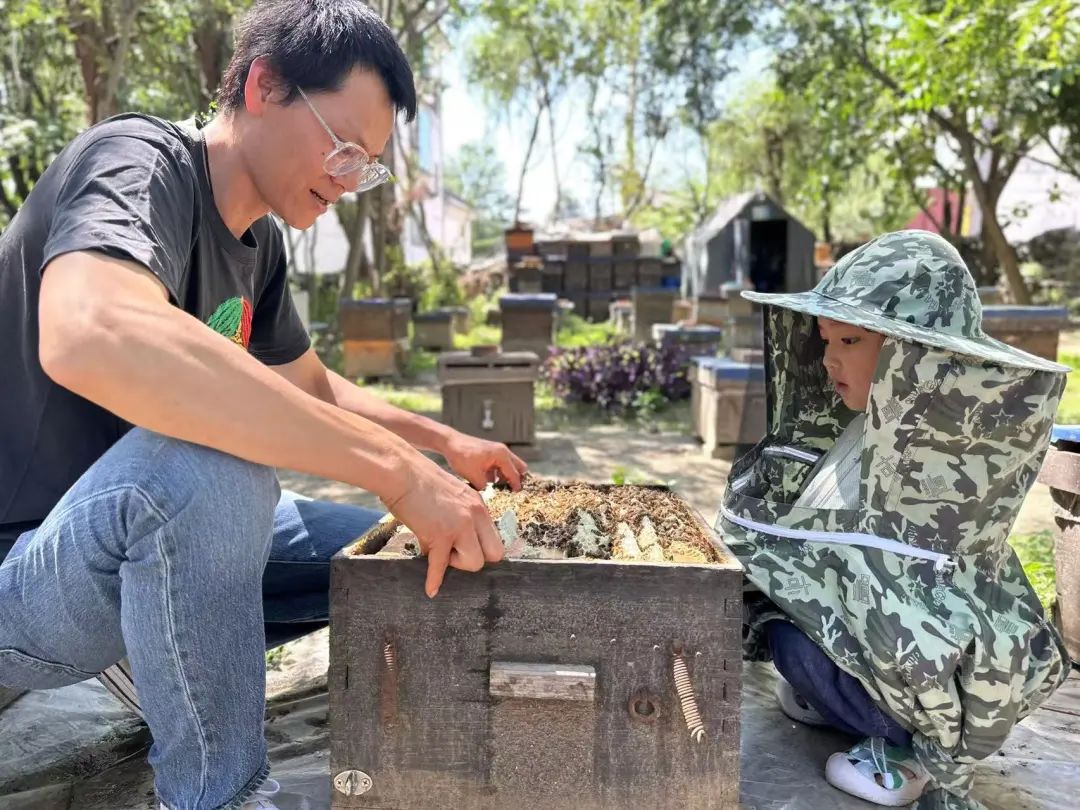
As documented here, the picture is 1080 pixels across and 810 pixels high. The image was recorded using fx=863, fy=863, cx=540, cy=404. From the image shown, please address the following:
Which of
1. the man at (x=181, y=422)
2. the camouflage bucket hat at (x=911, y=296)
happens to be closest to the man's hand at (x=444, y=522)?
the man at (x=181, y=422)

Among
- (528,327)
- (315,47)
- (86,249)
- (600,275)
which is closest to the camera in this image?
(86,249)

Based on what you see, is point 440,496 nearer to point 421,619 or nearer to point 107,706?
point 421,619

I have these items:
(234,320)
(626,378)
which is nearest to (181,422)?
(234,320)

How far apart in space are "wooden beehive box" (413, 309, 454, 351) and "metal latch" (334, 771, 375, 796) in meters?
9.00

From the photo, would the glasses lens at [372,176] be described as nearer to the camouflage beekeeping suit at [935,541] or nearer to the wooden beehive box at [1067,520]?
the camouflage beekeeping suit at [935,541]

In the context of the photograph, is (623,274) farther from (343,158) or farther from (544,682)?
(544,682)

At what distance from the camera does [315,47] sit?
5.07ft

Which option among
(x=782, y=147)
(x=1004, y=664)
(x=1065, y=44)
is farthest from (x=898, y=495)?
(x=782, y=147)

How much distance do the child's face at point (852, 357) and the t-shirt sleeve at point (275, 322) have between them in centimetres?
125

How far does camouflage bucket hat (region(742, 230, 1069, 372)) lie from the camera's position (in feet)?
5.43

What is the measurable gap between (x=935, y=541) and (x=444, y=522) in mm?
925

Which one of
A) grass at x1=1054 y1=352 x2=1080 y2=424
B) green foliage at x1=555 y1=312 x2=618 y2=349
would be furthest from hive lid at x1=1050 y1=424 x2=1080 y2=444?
green foliage at x1=555 y1=312 x2=618 y2=349

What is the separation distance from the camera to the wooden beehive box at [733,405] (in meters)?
5.41

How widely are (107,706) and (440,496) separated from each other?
136 centimetres
